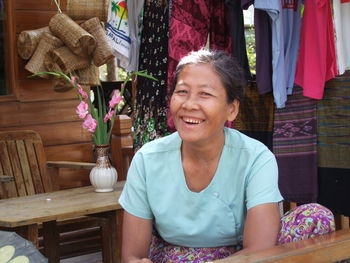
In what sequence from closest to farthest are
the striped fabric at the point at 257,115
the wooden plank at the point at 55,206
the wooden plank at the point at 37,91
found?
the wooden plank at the point at 55,206 < the striped fabric at the point at 257,115 < the wooden plank at the point at 37,91

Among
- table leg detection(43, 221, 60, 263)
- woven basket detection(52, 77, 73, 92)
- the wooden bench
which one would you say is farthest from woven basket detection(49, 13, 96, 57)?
table leg detection(43, 221, 60, 263)

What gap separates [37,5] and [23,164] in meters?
1.18

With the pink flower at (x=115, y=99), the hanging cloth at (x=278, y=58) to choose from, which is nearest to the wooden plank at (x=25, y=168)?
the pink flower at (x=115, y=99)

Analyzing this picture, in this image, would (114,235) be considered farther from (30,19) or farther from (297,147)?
(30,19)

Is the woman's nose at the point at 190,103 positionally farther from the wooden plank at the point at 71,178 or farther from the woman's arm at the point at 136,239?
the wooden plank at the point at 71,178

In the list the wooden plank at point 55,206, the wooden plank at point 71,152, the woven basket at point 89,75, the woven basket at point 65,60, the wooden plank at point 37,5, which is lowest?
the wooden plank at point 55,206

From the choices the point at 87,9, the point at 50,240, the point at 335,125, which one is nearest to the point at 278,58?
the point at 335,125

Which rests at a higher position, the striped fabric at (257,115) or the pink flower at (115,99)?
the pink flower at (115,99)

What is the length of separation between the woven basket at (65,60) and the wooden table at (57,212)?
Result: 3.05 ft

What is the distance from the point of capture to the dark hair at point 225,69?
2291 millimetres

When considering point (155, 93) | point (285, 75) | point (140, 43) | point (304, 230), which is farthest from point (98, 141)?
point (304, 230)

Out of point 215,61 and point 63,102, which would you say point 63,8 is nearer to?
point 63,102

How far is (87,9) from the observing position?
4.43m

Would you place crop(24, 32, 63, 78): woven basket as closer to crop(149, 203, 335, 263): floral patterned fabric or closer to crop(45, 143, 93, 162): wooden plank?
crop(45, 143, 93, 162): wooden plank
